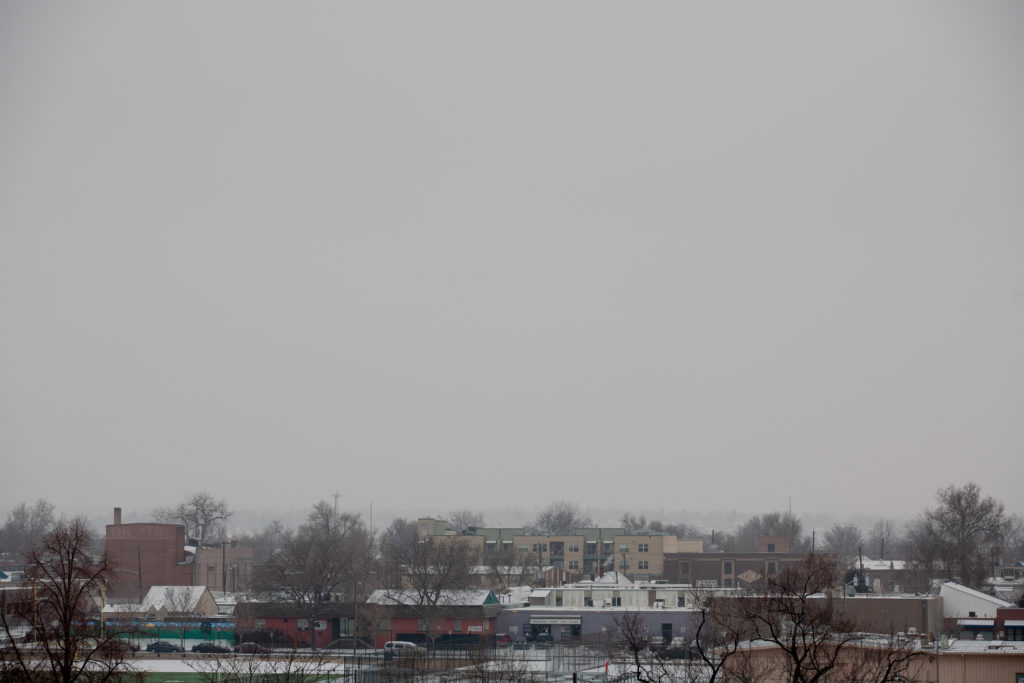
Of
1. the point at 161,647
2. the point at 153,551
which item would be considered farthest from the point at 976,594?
the point at 153,551

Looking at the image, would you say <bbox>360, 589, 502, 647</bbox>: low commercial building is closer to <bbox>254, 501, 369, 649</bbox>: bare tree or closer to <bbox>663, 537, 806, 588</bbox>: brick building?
<bbox>254, 501, 369, 649</bbox>: bare tree

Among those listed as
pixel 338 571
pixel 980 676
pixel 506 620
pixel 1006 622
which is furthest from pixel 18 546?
pixel 980 676

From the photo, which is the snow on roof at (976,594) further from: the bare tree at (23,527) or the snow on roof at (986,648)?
the bare tree at (23,527)

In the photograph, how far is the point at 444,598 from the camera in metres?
69.7

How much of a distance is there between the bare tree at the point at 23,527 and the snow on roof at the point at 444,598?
277 feet

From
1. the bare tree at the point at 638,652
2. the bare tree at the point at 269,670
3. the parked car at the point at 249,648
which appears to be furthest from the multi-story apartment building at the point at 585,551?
the bare tree at the point at 269,670

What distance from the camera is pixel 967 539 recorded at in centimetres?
9994

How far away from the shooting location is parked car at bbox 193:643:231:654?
2318 inches

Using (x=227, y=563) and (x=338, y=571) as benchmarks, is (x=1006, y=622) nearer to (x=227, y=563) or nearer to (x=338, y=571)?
(x=338, y=571)

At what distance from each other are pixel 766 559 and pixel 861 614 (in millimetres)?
47244

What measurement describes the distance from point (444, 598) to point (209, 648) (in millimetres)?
14733

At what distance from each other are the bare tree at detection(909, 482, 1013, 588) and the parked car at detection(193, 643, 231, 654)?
5569 cm

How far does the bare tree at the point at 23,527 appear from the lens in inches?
5915

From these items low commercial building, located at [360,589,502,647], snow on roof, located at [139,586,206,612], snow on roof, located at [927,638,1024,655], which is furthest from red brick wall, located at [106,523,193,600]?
snow on roof, located at [927,638,1024,655]
